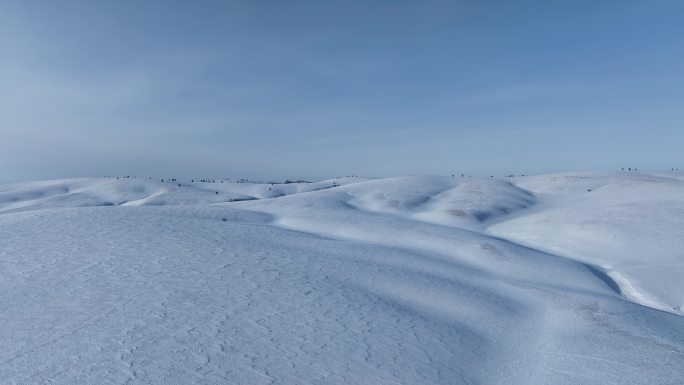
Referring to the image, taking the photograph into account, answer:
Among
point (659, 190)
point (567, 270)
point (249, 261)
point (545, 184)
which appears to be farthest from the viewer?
point (545, 184)

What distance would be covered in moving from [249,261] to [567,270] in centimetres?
1149

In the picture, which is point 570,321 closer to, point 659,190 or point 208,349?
point 208,349

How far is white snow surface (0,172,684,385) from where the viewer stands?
6.72m

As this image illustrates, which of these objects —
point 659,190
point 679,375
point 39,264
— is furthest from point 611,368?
point 659,190

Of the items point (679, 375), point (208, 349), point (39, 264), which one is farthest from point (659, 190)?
point (39, 264)

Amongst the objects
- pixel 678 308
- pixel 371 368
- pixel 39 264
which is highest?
pixel 39 264

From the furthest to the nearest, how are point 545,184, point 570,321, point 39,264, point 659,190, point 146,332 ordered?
point 545,184 < point 659,190 < point 39,264 < point 570,321 < point 146,332

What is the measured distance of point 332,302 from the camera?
31.6 feet

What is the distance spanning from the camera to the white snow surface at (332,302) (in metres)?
6.72

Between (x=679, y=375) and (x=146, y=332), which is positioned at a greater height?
(x=146, y=332)

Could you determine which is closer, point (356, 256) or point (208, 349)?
point (208, 349)

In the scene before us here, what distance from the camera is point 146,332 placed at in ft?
24.0

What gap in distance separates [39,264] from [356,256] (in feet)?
29.8

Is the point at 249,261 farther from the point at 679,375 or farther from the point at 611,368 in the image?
the point at 679,375
